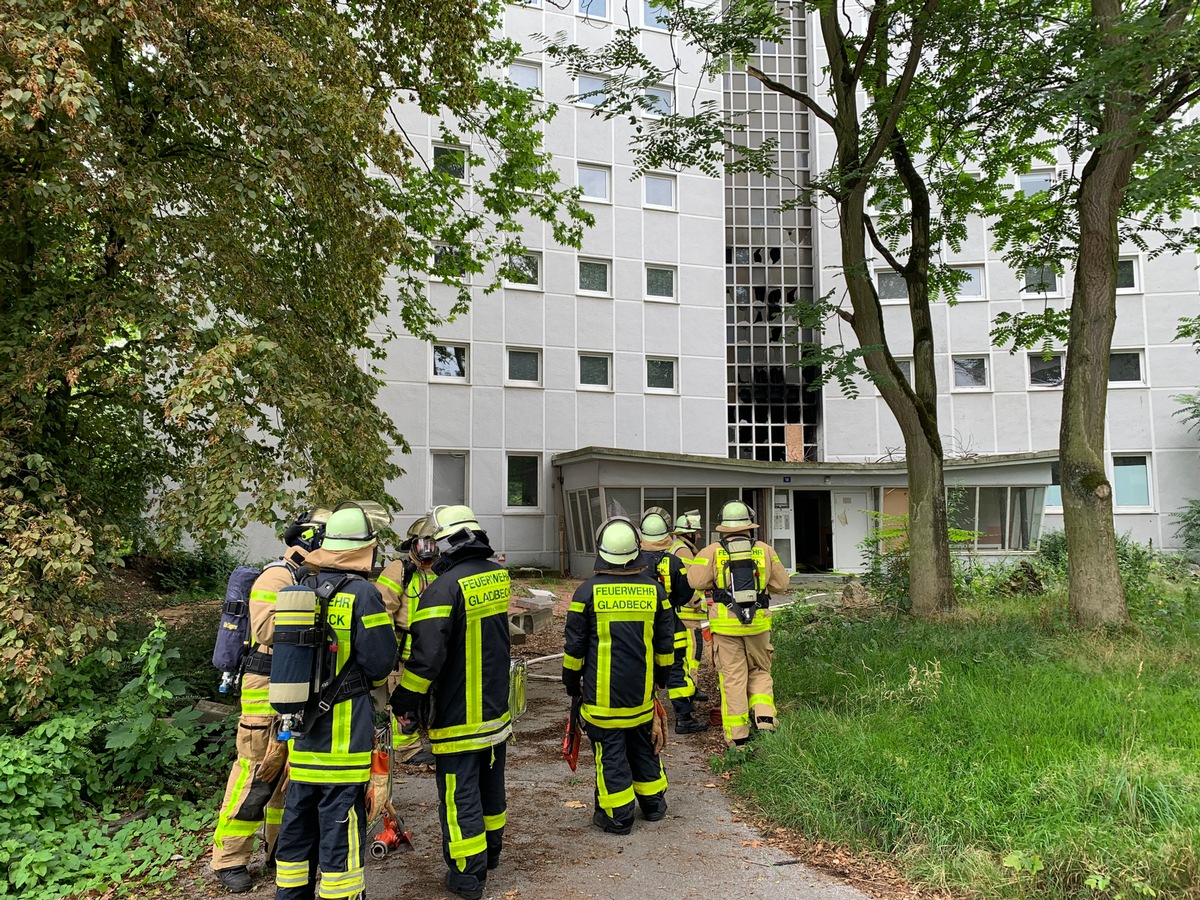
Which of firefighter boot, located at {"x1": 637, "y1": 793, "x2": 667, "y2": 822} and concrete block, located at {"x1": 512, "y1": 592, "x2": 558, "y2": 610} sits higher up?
Answer: firefighter boot, located at {"x1": 637, "y1": 793, "x2": 667, "y2": 822}

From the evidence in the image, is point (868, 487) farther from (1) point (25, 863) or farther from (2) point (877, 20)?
(1) point (25, 863)

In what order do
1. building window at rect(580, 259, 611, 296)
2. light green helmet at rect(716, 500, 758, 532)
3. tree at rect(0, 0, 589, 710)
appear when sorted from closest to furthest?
1. tree at rect(0, 0, 589, 710)
2. light green helmet at rect(716, 500, 758, 532)
3. building window at rect(580, 259, 611, 296)

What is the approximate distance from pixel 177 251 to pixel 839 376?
5881 mm

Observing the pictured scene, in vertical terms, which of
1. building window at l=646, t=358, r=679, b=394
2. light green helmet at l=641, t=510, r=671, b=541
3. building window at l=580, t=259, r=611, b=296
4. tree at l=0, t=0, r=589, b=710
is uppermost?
building window at l=580, t=259, r=611, b=296

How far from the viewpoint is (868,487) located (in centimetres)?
2075

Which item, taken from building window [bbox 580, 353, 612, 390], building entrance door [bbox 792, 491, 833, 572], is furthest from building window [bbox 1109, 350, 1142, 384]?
building window [bbox 580, 353, 612, 390]

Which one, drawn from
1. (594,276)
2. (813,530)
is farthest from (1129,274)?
(594,276)

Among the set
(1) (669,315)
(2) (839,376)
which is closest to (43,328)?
(2) (839,376)

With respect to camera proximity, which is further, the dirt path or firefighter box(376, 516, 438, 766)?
firefighter box(376, 516, 438, 766)

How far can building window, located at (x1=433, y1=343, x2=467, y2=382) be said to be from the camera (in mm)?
20312

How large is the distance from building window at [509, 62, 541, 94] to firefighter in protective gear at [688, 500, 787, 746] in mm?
19256

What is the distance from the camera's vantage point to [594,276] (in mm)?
22188

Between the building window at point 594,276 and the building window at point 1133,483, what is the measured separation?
16111 mm

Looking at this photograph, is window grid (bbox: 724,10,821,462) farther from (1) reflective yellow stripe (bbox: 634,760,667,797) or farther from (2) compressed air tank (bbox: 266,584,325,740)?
(2) compressed air tank (bbox: 266,584,325,740)
